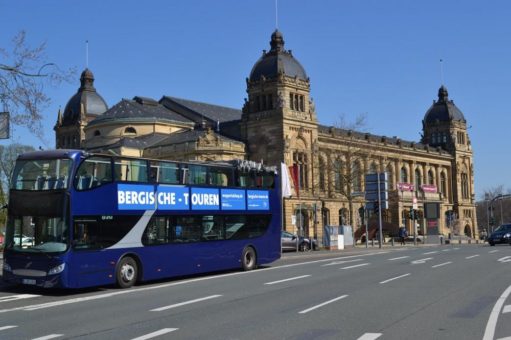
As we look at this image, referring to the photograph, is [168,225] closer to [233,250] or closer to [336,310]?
[233,250]

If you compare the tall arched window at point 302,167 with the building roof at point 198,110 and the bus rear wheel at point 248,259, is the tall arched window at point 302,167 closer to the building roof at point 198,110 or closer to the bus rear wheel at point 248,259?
the building roof at point 198,110

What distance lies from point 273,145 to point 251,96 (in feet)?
23.3

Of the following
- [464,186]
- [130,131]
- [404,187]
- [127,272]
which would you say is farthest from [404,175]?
[127,272]

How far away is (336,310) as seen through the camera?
12695 millimetres

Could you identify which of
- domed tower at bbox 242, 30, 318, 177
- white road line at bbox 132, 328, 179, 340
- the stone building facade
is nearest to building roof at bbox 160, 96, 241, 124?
the stone building facade

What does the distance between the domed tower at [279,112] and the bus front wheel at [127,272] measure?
5336 centimetres

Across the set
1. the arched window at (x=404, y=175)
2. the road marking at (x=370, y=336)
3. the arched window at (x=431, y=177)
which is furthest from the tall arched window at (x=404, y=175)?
the road marking at (x=370, y=336)

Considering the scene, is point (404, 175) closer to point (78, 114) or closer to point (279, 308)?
point (78, 114)

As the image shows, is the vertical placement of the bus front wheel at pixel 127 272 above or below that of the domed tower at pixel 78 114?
below

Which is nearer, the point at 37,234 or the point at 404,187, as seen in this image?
the point at 37,234

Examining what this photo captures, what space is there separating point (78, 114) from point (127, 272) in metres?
85.1

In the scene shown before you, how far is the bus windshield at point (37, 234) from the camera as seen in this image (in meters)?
16.8

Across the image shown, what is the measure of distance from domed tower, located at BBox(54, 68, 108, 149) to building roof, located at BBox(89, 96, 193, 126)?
1265 centimetres

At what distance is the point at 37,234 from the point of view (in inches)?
674
